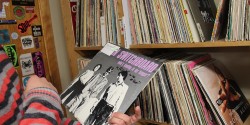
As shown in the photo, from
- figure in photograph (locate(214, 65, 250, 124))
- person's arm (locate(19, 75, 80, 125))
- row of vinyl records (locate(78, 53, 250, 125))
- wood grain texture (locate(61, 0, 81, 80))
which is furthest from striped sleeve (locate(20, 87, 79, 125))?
wood grain texture (locate(61, 0, 81, 80))

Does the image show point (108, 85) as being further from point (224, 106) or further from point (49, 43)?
point (49, 43)

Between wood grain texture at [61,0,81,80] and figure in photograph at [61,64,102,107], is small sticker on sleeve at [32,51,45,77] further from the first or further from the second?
figure in photograph at [61,64,102,107]

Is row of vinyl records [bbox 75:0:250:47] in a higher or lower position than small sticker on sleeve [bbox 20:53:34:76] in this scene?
higher

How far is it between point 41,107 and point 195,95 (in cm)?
Answer: 58

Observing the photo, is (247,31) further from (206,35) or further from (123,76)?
(123,76)

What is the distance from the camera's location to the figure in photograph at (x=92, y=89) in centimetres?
A: 83

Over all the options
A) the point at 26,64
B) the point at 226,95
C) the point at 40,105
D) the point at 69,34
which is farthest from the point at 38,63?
the point at 226,95

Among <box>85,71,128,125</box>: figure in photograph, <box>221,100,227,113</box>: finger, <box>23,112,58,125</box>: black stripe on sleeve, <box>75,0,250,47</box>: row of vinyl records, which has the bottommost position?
<box>221,100,227,113</box>: finger

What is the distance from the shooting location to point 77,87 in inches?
34.9

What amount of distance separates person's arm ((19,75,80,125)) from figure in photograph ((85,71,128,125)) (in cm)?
23

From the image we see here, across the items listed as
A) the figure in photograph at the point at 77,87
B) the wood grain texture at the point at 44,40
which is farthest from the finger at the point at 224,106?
the wood grain texture at the point at 44,40

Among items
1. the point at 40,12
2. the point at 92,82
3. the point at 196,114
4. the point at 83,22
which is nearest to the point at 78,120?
the point at 92,82

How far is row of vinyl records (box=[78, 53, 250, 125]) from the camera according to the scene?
866mm

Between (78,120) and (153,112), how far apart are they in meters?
0.34
